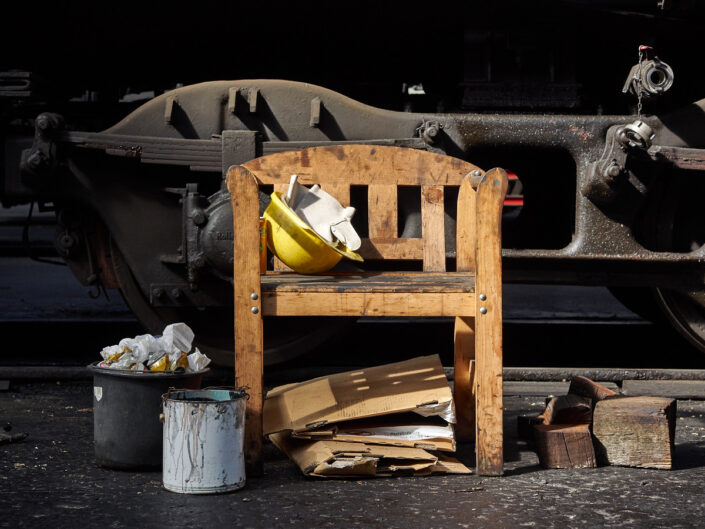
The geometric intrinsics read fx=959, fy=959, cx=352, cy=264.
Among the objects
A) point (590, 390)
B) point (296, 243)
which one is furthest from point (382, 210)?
point (590, 390)

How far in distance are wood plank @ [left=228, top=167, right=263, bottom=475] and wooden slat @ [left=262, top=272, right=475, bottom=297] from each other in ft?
0.24

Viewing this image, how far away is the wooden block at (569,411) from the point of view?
311 centimetres

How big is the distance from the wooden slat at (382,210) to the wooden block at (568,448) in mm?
951

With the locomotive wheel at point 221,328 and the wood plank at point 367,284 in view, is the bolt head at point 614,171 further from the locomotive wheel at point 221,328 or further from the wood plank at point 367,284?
the locomotive wheel at point 221,328

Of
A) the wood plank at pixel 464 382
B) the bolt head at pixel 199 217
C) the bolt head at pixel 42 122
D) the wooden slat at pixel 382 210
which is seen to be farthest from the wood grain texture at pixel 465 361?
the bolt head at pixel 42 122

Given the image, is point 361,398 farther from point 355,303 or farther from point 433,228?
point 433,228

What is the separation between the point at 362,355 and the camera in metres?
5.10

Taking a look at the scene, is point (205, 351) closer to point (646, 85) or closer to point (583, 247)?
point (583, 247)

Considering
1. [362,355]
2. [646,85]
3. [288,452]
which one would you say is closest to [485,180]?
[288,452]

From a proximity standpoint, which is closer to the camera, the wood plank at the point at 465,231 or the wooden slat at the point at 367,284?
the wooden slat at the point at 367,284

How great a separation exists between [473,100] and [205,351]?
1.60m

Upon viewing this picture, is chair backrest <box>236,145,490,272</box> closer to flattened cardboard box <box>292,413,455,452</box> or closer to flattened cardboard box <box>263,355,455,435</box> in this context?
flattened cardboard box <box>263,355,455,435</box>

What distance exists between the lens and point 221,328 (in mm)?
4398

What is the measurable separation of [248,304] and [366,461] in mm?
576
